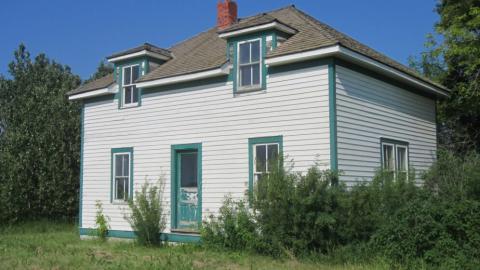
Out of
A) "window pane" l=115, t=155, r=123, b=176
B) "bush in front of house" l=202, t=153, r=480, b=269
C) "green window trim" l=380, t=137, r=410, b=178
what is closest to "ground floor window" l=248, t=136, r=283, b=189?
"bush in front of house" l=202, t=153, r=480, b=269

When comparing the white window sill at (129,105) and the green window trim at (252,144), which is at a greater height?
the white window sill at (129,105)

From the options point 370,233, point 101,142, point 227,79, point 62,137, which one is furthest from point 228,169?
point 62,137

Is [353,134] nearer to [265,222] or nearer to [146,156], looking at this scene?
[265,222]

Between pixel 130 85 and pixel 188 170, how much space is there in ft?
12.4

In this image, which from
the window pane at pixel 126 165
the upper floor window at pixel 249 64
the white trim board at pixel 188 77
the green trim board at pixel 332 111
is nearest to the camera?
the green trim board at pixel 332 111

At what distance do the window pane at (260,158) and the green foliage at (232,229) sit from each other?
3.28 feet

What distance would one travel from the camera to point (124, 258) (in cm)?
1292

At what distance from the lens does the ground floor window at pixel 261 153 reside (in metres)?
13.8

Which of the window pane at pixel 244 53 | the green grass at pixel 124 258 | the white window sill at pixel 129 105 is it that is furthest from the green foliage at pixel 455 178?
the white window sill at pixel 129 105

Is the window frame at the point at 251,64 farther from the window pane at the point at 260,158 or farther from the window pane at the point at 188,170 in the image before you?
the window pane at the point at 188,170

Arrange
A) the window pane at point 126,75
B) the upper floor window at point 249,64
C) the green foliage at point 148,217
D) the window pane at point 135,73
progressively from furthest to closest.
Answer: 1. the window pane at point 126,75
2. the window pane at point 135,73
3. the green foliage at point 148,217
4. the upper floor window at point 249,64

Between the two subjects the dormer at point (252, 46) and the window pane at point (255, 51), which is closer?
the dormer at point (252, 46)

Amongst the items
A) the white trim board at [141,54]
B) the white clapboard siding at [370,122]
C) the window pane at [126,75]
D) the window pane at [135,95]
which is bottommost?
the white clapboard siding at [370,122]

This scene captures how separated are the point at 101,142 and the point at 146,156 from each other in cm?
236
